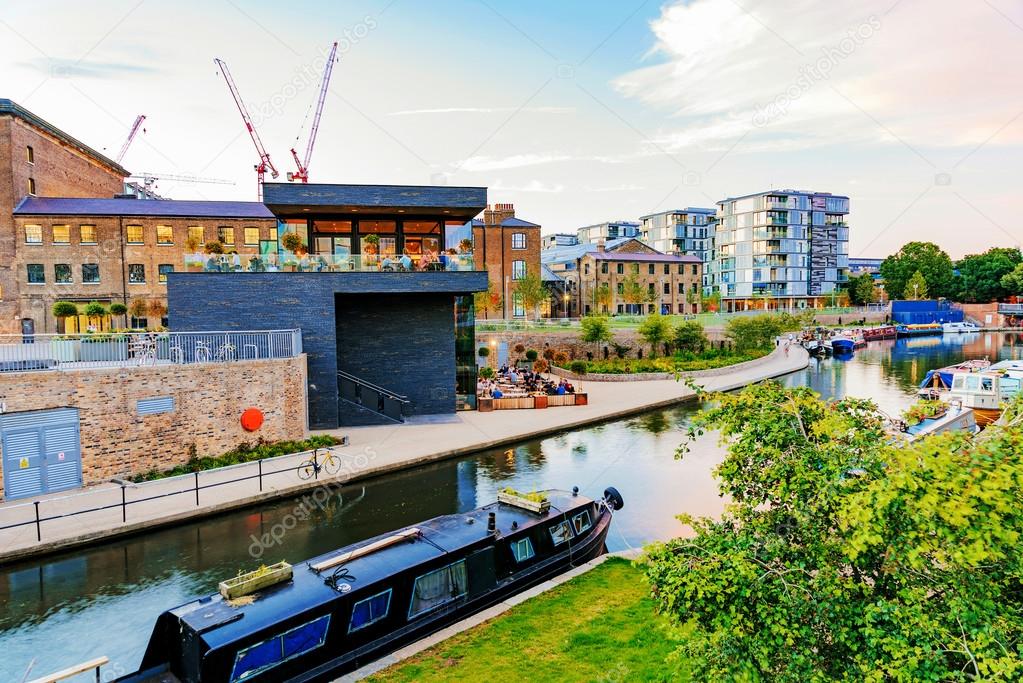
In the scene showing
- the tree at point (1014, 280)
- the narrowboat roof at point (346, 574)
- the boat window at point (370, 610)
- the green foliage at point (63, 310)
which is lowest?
the boat window at point (370, 610)

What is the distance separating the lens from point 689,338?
50344 millimetres

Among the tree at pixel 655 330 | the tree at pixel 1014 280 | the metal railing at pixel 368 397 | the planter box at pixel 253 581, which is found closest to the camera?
the planter box at pixel 253 581

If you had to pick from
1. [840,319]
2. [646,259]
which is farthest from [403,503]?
[840,319]

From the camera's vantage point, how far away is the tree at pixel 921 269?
375 ft

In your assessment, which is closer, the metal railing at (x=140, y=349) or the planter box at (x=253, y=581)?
the planter box at (x=253, y=581)

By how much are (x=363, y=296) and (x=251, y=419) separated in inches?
348

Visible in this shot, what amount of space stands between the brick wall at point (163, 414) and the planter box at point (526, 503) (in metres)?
11.7

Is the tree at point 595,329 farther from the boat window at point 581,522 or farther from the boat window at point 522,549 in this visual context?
the boat window at point 522,549

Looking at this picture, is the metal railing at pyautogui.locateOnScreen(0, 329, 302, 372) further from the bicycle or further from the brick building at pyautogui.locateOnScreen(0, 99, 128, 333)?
the brick building at pyautogui.locateOnScreen(0, 99, 128, 333)

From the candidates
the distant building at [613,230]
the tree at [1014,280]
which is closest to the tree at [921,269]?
the tree at [1014,280]

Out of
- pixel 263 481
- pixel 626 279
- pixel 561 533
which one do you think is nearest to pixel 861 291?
pixel 626 279

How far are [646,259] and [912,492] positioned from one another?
76.3 metres

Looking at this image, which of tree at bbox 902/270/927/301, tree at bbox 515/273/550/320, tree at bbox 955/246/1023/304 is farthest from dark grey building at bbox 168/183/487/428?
tree at bbox 955/246/1023/304

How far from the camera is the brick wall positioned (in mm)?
17656
